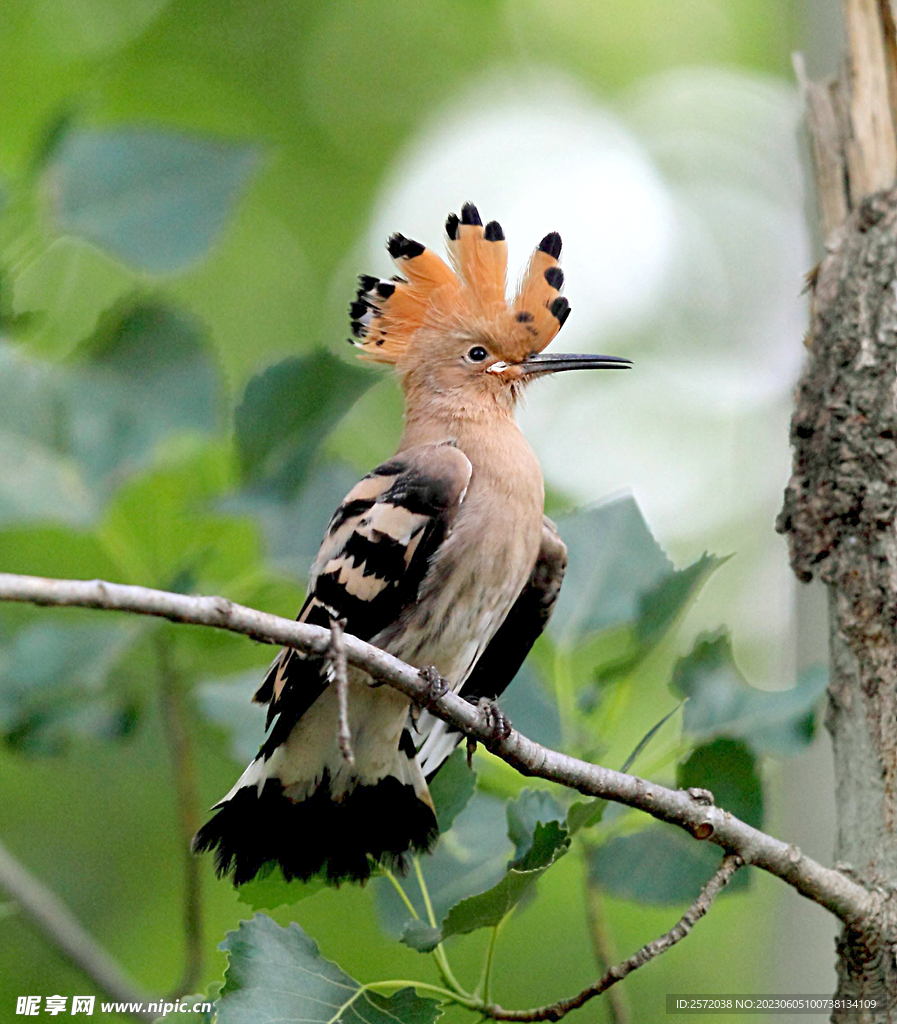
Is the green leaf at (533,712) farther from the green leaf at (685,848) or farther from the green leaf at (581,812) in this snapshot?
the green leaf at (581,812)

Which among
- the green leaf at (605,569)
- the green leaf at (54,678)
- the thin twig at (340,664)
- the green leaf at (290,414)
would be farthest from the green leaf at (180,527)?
the thin twig at (340,664)

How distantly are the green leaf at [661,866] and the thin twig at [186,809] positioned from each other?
2.83 feet

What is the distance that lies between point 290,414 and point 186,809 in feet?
3.09

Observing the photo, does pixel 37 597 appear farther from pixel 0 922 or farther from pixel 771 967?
pixel 0 922

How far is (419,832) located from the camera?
1.76 meters

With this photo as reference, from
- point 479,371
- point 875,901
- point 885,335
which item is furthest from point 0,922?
point 885,335

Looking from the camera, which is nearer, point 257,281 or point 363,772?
point 363,772

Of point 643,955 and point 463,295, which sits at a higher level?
point 463,295

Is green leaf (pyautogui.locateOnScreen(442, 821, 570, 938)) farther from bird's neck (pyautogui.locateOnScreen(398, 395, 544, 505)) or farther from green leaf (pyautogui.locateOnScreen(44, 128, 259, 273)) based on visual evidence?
green leaf (pyautogui.locateOnScreen(44, 128, 259, 273))

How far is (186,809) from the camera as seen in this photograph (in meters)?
2.35

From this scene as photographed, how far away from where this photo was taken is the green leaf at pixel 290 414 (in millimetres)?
2053

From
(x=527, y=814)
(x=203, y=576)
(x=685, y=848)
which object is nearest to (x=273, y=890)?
(x=527, y=814)

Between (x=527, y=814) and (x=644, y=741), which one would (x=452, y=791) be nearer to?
(x=527, y=814)

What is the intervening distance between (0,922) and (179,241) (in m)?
2.38
